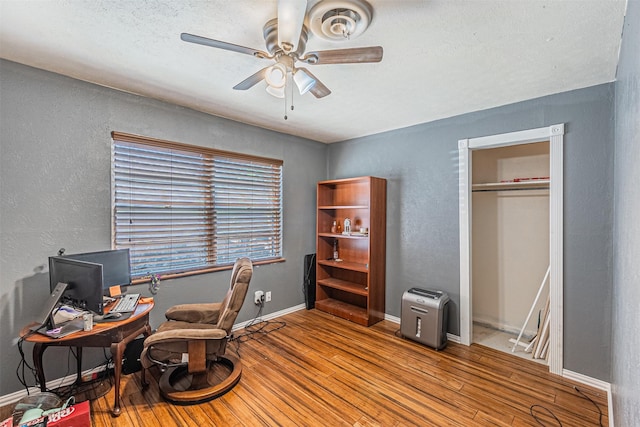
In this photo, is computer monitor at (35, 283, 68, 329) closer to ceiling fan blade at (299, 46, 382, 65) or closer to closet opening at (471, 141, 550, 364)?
ceiling fan blade at (299, 46, 382, 65)

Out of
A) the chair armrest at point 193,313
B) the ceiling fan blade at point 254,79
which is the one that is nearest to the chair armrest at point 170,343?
the chair armrest at point 193,313

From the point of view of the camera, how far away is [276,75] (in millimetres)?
1770

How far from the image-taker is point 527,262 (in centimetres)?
333

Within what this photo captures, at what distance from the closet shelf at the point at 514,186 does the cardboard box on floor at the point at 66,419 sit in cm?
402

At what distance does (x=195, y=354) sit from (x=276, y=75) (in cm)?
207

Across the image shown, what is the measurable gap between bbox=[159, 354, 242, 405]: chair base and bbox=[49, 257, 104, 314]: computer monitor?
0.82 meters

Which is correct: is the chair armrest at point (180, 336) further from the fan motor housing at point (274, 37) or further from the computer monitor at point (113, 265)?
the fan motor housing at point (274, 37)

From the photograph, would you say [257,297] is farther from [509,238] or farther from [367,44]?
[509,238]

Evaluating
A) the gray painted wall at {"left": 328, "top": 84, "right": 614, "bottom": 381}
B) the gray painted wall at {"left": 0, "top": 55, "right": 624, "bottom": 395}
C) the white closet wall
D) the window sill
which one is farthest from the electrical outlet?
the white closet wall

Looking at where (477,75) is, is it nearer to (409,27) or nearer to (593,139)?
(409,27)

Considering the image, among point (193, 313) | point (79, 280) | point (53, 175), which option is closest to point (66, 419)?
point (79, 280)

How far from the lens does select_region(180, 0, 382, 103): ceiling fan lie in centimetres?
137

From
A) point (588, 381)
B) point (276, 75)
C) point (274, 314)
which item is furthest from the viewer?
point (274, 314)

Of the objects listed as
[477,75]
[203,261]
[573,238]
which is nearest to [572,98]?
[477,75]
